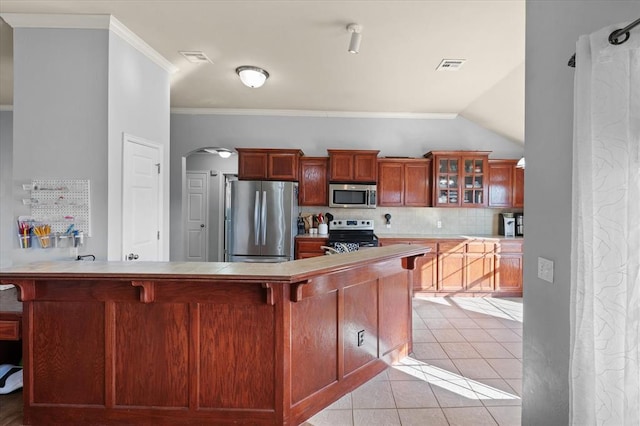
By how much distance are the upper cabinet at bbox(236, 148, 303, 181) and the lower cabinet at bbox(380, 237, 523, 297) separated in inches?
72.1

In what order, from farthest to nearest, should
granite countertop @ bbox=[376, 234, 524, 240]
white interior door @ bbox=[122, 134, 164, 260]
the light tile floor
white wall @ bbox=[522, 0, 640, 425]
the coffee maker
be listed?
the coffee maker < granite countertop @ bbox=[376, 234, 524, 240] < white interior door @ bbox=[122, 134, 164, 260] < the light tile floor < white wall @ bbox=[522, 0, 640, 425]

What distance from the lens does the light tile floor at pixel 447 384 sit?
2.14 metres

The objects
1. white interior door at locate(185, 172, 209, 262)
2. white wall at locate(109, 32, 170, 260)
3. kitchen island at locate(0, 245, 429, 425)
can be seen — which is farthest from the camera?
white interior door at locate(185, 172, 209, 262)

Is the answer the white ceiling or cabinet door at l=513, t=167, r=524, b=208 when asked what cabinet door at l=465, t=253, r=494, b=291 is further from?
the white ceiling

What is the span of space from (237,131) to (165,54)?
6.44ft

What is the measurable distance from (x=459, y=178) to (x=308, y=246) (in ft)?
8.45

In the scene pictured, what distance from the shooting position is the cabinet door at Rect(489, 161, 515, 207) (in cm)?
507

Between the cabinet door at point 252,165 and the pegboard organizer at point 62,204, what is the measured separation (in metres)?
2.33

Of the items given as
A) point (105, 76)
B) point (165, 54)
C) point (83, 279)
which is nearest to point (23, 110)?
point (105, 76)

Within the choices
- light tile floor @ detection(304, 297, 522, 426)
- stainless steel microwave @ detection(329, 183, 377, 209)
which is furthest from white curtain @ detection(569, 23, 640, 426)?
stainless steel microwave @ detection(329, 183, 377, 209)

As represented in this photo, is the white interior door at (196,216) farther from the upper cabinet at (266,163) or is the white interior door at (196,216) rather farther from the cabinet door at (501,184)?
the cabinet door at (501,184)

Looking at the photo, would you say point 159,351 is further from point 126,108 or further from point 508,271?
point 508,271

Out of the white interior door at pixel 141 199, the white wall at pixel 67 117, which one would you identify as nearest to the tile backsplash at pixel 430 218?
the white interior door at pixel 141 199

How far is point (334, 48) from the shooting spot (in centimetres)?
318
